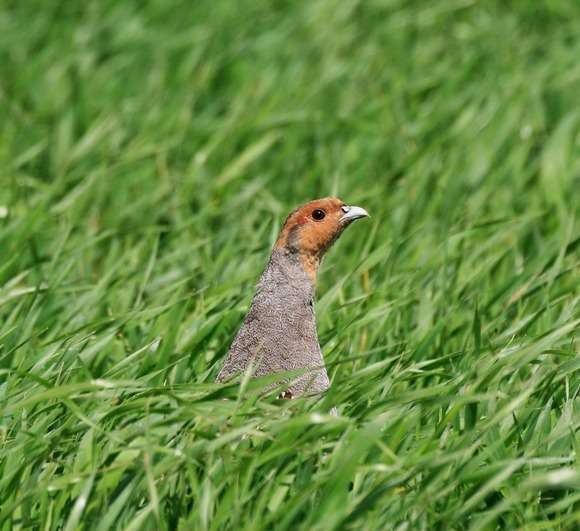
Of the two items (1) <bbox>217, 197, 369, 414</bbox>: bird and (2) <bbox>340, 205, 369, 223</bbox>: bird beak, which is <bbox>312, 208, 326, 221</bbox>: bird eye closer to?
(1) <bbox>217, 197, 369, 414</bbox>: bird

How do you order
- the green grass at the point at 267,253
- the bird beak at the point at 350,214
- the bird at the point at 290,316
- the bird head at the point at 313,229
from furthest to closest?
the bird beak at the point at 350,214
the bird head at the point at 313,229
the bird at the point at 290,316
the green grass at the point at 267,253

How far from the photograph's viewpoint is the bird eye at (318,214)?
14.2 ft

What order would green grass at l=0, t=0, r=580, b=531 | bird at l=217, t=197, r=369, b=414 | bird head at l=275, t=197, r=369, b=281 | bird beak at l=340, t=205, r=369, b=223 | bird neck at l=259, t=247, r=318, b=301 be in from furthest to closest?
bird beak at l=340, t=205, r=369, b=223, bird head at l=275, t=197, r=369, b=281, bird neck at l=259, t=247, r=318, b=301, bird at l=217, t=197, r=369, b=414, green grass at l=0, t=0, r=580, b=531

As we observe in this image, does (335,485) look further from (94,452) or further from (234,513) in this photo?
(94,452)

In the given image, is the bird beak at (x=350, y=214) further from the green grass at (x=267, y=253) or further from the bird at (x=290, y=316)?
the green grass at (x=267, y=253)

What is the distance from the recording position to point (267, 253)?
17.1ft

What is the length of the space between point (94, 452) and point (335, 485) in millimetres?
700

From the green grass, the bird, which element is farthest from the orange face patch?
the green grass

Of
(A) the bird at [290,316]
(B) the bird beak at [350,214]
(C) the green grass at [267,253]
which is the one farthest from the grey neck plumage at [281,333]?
(B) the bird beak at [350,214]

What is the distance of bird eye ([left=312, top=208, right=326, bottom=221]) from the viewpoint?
4.33m

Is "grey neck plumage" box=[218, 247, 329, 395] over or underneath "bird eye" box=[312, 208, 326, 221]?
underneath

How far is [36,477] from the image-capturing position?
10.8 ft

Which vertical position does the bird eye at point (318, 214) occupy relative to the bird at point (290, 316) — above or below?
above

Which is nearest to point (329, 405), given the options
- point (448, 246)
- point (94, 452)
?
point (94, 452)
